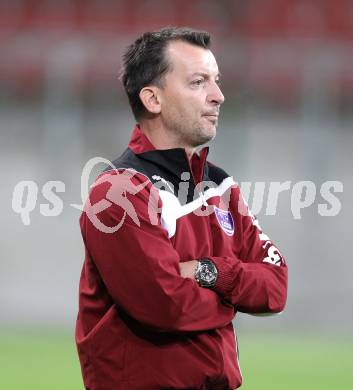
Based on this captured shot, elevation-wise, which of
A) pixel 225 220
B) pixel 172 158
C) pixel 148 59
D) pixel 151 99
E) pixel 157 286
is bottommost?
pixel 157 286

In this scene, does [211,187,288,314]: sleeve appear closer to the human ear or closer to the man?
the man

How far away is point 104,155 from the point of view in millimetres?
8305

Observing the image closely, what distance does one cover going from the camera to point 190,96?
254 cm

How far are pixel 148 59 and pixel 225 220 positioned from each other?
1.66ft

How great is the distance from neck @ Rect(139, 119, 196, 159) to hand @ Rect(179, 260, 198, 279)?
0.34m

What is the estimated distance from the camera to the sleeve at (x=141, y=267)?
2.26 m

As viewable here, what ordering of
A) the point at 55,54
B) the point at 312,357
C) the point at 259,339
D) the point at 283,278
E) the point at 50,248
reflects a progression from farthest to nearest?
the point at 55,54
the point at 50,248
the point at 259,339
the point at 312,357
the point at 283,278

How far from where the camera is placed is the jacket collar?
2479mm

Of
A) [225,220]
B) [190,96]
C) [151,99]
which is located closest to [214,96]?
[190,96]

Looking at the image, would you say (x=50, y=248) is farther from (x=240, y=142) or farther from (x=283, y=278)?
(x=283, y=278)

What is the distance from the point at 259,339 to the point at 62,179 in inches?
90.8

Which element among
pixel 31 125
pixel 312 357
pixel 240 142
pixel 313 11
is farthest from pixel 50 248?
pixel 313 11

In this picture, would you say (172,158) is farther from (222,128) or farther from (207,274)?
(222,128)

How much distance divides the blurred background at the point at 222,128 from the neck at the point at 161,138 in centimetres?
434
